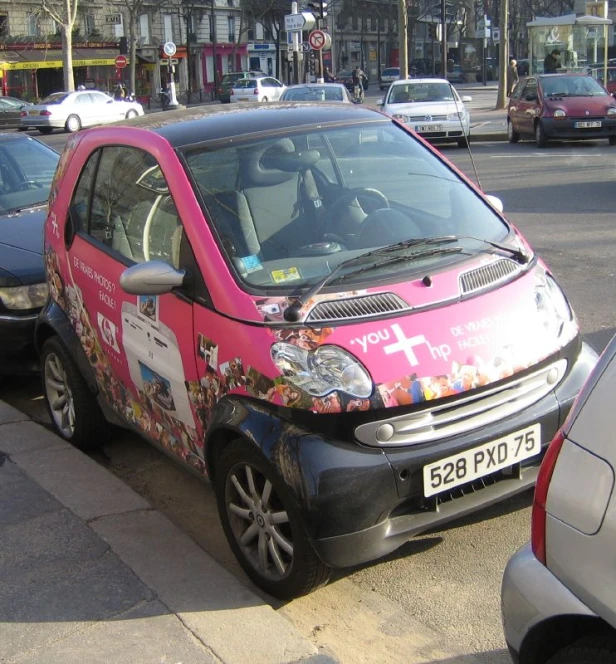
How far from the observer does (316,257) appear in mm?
3885

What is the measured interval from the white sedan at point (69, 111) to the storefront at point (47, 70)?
18.8 meters

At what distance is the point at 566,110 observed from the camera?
762 inches

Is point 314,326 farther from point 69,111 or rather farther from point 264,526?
point 69,111

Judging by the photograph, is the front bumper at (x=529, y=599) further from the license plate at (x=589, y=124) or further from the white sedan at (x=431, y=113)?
the license plate at (x=589, y=124)

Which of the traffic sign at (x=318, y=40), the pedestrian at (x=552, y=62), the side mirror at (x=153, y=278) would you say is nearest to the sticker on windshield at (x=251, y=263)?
the side mirror at (x=153, y=278)

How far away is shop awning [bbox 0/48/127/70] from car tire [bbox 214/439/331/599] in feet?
180

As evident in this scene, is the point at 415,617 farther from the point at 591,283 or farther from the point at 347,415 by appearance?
the point at 591,283

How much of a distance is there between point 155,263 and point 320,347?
877 mm

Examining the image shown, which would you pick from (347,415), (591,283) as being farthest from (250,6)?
(347,415)

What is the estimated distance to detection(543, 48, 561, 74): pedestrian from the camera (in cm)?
2869

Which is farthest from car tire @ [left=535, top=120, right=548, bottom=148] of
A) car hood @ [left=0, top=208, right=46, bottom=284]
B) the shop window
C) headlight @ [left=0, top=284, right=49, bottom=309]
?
the shop window

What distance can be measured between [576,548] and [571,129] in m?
18.6

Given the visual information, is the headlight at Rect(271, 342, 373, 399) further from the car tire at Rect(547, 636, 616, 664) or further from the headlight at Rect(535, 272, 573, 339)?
the car tire at Rect(547, 636, 616, 664)

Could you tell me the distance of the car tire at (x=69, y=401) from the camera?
5043 mm
